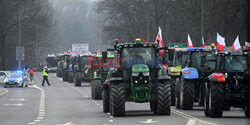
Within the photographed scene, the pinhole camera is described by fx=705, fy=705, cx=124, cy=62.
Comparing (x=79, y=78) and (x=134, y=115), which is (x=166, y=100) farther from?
(x=79, y=78)

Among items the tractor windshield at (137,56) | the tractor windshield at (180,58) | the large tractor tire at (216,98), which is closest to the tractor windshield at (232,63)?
the large tractor tire at (216,98)

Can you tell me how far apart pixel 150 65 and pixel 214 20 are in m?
31.5

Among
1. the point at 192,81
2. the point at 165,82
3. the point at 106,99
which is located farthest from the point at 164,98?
the point at 192,81

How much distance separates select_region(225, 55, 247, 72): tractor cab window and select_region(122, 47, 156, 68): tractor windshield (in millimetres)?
2727

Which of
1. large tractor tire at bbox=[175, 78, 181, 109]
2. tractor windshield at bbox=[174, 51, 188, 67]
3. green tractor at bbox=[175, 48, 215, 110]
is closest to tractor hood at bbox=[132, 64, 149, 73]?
green tractor at bbox=[175, 48, 215, 110]

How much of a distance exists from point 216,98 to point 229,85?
0.63 metres

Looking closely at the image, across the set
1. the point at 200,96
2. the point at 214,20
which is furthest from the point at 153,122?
the point at 214,20

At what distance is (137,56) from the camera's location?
23250mm

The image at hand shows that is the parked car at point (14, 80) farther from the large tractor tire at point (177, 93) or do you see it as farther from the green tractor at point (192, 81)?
the large tractor tire at point (177, 93)

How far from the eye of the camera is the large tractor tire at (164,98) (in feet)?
72.2

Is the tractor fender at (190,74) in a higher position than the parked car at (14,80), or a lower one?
higher

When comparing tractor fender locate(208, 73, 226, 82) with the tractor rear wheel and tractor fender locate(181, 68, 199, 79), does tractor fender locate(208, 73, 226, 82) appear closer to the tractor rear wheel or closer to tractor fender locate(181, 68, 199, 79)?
tractor fender locate(181, 68, 199, 79)

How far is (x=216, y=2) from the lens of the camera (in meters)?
57.8

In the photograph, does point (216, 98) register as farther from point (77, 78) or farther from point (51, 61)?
point (51, 61)
